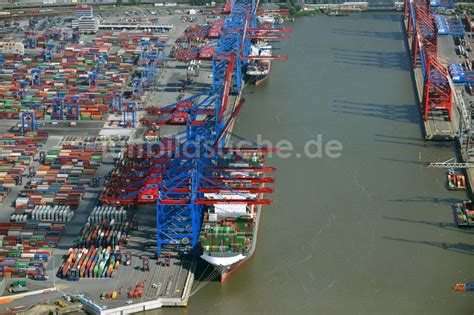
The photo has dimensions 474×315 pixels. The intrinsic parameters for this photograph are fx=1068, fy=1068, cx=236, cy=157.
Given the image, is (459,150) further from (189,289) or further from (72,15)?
(72,15)

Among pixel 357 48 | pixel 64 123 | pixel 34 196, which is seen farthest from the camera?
pixel 357 48

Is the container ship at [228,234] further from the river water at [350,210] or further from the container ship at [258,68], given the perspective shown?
the container ship at [258,68]

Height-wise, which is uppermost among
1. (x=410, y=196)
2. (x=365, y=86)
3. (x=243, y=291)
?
(x=365, y=86)

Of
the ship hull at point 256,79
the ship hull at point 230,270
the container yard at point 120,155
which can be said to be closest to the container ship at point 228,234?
the ship hull at point 230,270

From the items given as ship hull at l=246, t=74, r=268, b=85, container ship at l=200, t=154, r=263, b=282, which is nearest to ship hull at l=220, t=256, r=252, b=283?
container ship at l=200, t=154, r=263, b=282

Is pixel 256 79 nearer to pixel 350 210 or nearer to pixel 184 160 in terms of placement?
pixel 350 210

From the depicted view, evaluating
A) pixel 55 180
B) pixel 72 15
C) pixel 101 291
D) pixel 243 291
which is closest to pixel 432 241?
pixel 243 291
